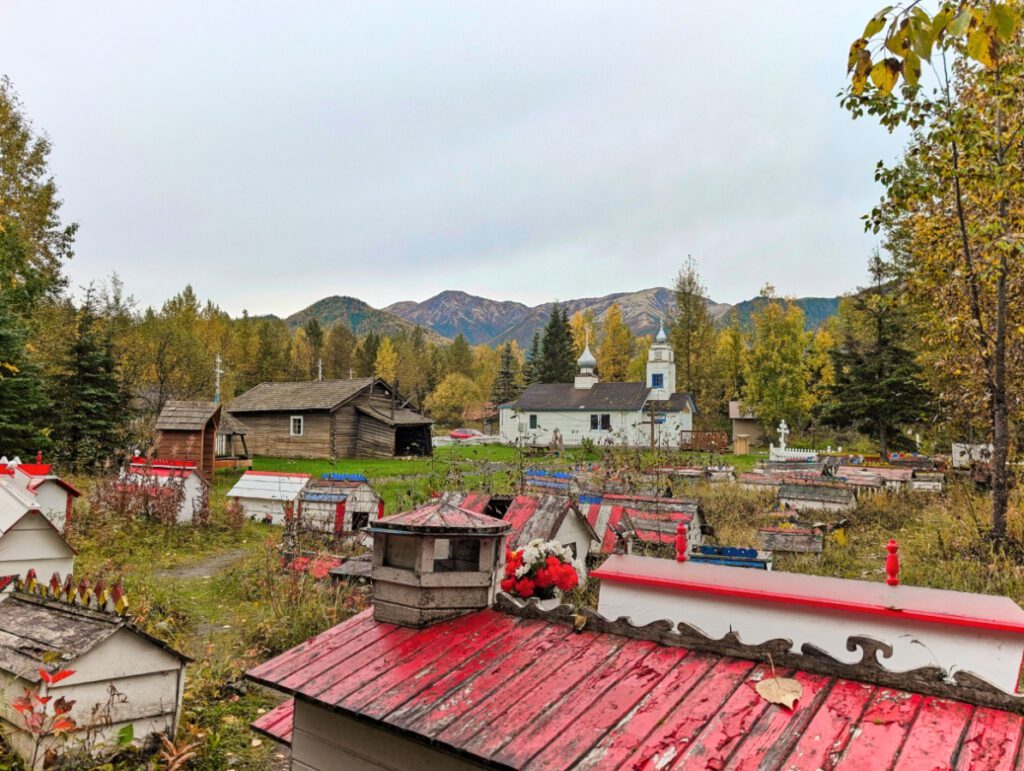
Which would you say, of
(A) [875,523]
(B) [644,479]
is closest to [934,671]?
(A) [875,523]

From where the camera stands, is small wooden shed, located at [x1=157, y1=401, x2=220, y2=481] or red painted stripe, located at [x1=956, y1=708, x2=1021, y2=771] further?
small wooden shed, located at [x1=157, y1=401, x2=220, y2=481]

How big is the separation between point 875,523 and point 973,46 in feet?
40.3

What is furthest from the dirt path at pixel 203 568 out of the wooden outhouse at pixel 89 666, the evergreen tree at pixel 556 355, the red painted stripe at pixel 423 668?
the evergreen tree at pixel 556 355

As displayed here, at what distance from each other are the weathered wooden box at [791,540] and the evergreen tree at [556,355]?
54.0m

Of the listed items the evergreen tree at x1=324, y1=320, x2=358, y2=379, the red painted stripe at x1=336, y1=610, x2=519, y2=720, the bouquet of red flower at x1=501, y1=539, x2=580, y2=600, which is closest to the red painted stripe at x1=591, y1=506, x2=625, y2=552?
the bouquet of red flower at x1=501, y1=539, x2=580, y2=600

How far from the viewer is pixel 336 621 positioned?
293 inches

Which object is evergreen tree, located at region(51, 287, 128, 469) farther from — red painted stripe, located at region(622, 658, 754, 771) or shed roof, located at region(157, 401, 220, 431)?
red painted stripe, located at region(622, 658, 754, 771)

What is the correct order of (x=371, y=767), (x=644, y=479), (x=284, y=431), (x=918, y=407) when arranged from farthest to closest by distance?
(x=284, y=431)
(x=918, y=407)
(x=644, y=479)
(x=371, y=767)

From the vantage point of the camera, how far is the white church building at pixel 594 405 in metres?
44.5

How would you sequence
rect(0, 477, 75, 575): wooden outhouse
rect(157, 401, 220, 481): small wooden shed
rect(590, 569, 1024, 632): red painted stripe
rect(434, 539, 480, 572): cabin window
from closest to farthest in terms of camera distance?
rect(590, 569, 1024, 632): red painted stripe
rect(434, 539, 480, 572): cabin window
rect(0, 477, 75, 575): wooden outhouse
rect(157, 401, 220, 481): small wooden shed

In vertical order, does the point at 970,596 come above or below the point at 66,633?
above

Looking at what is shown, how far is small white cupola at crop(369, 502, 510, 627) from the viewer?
11.7ft

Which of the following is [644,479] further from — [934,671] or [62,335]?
[62,335]

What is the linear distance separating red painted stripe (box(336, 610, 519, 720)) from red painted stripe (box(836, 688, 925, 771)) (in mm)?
Answer: 1634
